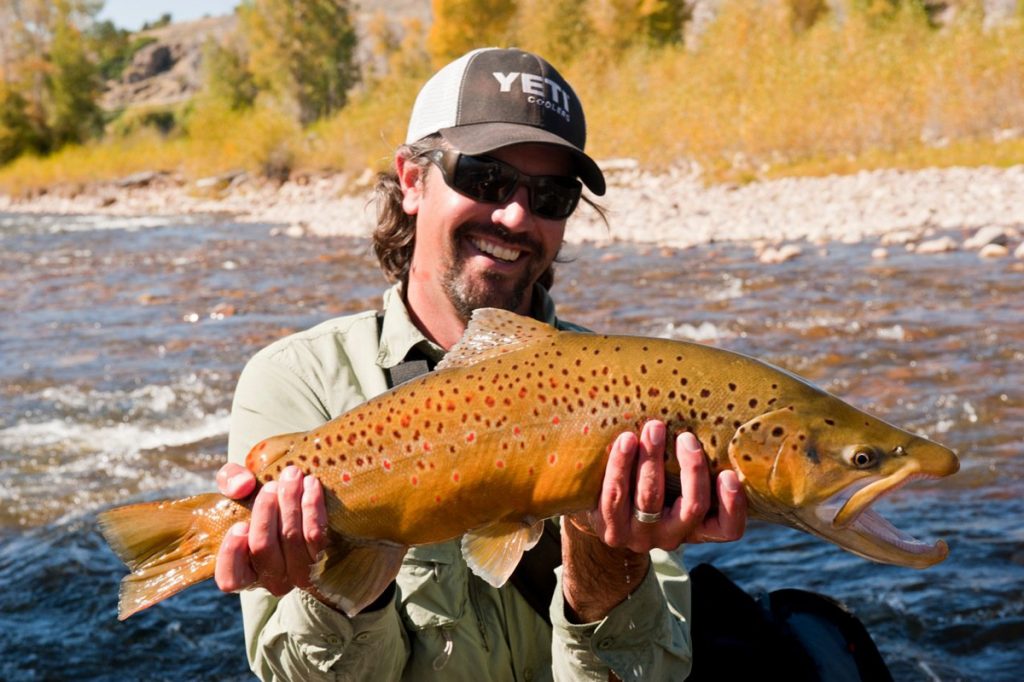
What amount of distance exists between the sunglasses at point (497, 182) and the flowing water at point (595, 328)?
2.41 m

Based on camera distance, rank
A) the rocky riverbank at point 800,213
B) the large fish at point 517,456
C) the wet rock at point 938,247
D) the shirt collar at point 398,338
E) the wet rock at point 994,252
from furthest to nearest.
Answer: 1. the rocky riverbank at point 800,213
2. the wet rock at point 938,247
3. the wet rock at point 994,252
4. the shirt collar at point 398,338
5. the large fish at point 517,456

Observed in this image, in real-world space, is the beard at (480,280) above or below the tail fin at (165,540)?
above

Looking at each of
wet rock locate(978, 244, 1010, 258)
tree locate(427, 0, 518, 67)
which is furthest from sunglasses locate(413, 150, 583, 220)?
tree locate(427, 0, 518, 67)

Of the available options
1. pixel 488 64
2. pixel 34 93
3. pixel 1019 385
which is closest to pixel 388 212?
→ pixel 488 64

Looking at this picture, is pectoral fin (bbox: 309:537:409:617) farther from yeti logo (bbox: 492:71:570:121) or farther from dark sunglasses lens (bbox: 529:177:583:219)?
yeti logo (bbox: 492:71:570:121)

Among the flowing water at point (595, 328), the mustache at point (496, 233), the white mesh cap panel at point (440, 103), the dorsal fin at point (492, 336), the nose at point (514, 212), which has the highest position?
the white mesh cap panel at point (440, 103)

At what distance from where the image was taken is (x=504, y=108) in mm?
2920

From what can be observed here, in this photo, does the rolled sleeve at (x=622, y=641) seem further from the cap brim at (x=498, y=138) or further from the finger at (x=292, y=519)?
the cap brim at (x=498, y=138)

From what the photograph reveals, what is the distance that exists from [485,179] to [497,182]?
3 centimetres

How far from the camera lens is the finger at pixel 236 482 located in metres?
2.13

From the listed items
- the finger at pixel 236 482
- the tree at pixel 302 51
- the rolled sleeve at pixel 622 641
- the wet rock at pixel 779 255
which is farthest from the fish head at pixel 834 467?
the tree at pixel 302 51

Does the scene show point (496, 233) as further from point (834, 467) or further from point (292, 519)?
point (834, 467)

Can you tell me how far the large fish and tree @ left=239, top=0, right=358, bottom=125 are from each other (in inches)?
2212

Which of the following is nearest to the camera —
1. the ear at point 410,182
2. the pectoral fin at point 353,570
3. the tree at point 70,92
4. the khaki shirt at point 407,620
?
the pectoral fin at point 353,570
